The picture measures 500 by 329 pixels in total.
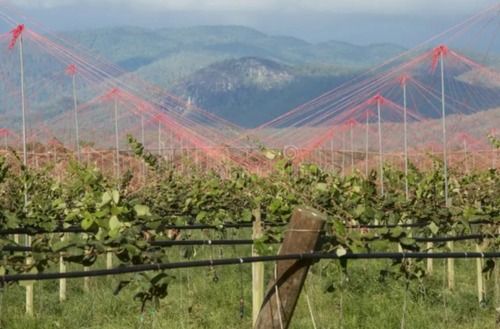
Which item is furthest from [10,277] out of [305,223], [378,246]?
[378,246]

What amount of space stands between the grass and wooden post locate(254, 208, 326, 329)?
2.31 metres

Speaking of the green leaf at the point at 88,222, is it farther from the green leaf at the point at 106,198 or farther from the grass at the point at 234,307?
the grass at the point at 234,307

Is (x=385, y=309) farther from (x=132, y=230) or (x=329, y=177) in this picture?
(x=132, y=230)

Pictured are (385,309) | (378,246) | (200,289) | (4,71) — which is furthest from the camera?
(4,71)

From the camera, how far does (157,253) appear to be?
3709 millimetres

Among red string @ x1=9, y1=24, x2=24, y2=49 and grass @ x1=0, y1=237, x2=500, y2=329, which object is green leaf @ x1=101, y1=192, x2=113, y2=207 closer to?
grass @ x1=0, y1=237, x2=500, y2=329

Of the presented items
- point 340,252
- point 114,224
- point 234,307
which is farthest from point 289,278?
point 234,307

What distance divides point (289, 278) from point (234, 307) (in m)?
3.84

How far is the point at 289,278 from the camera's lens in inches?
147

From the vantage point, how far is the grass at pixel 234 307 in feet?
22.1

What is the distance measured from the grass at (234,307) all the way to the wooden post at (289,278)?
2.31m

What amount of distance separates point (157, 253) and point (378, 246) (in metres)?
1.24

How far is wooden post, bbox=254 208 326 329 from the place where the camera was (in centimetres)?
366

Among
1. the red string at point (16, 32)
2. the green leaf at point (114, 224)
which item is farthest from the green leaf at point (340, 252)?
the red string at point (16, 32)
